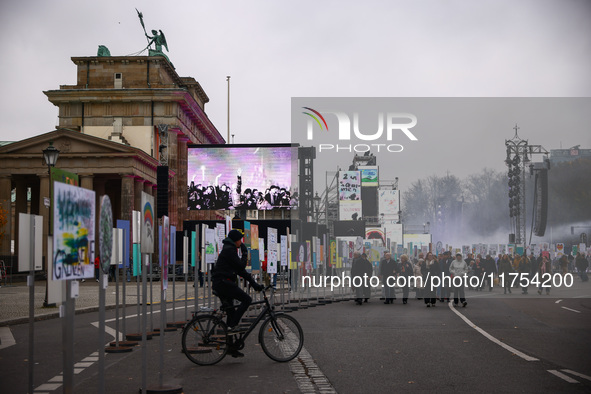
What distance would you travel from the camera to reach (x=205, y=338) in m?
12.1

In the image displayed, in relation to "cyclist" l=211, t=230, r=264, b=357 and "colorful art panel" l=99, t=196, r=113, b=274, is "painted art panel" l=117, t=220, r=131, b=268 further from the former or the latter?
"colorful art panel" l=99, t=196, r=113, b=274

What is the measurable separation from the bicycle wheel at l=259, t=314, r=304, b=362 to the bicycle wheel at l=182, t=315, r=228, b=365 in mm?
614

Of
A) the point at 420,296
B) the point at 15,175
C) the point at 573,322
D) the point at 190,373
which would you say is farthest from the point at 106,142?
the point at 190,373

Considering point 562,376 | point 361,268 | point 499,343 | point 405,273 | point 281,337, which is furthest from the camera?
point 405,273

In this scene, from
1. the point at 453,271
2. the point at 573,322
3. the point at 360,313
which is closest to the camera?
the point at 573,322

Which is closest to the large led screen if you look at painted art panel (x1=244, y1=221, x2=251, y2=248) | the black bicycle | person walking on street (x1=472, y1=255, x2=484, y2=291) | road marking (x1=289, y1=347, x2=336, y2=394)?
person walking on street (x1=472, y1=255, x2=484, y2=291)

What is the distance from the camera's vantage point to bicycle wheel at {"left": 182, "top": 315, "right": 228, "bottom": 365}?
471 inches

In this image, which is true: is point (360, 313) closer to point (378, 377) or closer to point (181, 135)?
point (378, 377)

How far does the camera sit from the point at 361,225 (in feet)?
187

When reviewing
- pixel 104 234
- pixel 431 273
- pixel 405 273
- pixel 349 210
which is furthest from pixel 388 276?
pixel 349 210

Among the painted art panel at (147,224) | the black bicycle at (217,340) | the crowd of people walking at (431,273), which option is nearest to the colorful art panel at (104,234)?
the painted art panel at (147,224)

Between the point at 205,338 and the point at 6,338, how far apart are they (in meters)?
6.29

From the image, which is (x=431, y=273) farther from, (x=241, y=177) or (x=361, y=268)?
(x=241, y=177)

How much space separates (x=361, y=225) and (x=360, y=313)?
32658mm
